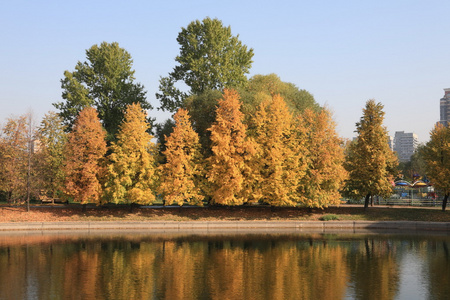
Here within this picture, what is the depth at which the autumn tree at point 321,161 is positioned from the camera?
5694 cm

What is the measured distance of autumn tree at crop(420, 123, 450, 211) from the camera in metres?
56.2

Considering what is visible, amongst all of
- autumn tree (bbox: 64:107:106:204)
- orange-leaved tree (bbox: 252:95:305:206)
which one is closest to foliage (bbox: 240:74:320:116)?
orange-leaved tree (bbox: 252:95:305:206)

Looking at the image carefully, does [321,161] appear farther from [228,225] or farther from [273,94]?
[273,94]

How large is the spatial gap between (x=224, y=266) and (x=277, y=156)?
2909 centimetres

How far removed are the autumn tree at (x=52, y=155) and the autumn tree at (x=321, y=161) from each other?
1185 inches

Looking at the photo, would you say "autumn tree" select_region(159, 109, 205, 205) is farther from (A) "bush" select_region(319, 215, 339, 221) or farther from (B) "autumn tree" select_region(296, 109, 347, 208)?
(A) "bush" select_region(319, 215, 339, 221)

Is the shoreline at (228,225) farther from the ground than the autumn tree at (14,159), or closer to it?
closer to it

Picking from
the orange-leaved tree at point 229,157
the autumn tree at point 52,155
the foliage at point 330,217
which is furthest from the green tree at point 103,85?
the foliage at point 330,217

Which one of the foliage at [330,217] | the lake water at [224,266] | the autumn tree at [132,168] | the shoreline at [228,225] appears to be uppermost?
the autumn tree at [132,168]

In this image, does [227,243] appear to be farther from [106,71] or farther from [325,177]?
[106,71]

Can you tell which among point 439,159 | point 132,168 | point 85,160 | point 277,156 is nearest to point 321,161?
point 277,156

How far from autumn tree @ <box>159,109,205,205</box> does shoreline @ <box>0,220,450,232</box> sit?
526 cm

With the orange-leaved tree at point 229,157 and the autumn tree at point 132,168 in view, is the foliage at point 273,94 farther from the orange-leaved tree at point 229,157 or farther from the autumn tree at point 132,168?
the autumn tree at point 132,168

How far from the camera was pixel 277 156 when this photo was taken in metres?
57.6
